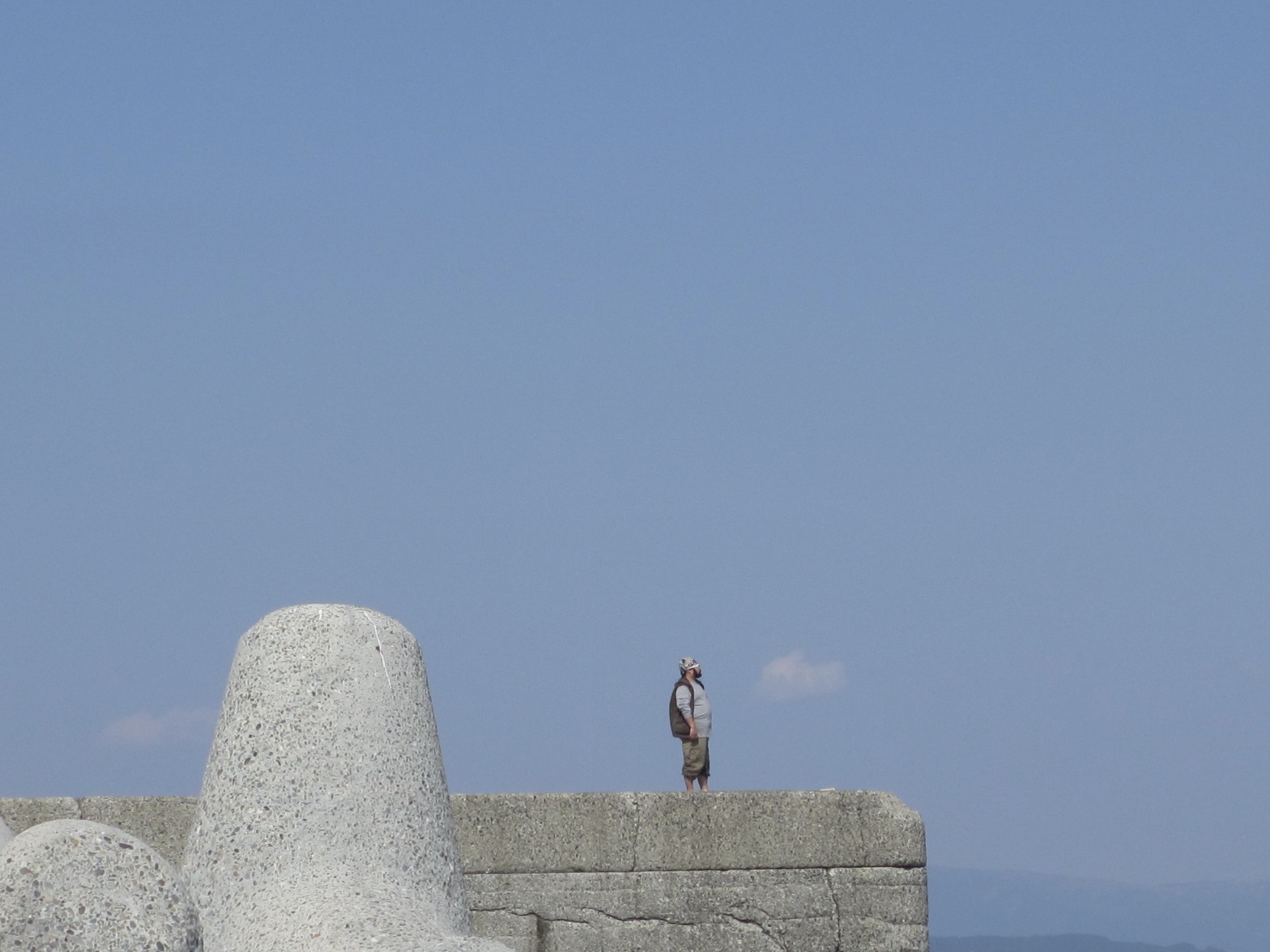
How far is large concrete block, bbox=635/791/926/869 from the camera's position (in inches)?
328

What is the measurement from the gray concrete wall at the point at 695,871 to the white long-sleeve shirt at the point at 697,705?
1658 mm

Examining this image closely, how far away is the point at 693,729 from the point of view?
10.0 metres

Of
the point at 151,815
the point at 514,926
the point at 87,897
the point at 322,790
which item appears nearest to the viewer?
the point at 87,897

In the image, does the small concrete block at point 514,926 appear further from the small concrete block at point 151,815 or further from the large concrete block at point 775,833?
the small concrete block at point 151,815

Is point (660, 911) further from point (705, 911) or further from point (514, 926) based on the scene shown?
point (514, 926)

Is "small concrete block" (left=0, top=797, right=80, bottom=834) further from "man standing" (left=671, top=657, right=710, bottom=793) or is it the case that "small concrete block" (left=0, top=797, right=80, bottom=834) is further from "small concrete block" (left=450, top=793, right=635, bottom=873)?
"man standing" (left=671, top=657, right=710, bottom=793)

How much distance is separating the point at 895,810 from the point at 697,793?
982 mm

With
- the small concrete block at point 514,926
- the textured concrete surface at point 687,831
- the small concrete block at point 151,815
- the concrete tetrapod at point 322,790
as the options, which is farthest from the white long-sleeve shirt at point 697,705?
the concrete tetrapod at point 322,790

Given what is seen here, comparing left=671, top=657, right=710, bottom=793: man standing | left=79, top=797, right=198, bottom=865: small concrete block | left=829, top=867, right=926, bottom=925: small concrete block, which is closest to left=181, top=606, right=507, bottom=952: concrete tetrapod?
left=79, top=797, right=198, bottom=865: small concrete block

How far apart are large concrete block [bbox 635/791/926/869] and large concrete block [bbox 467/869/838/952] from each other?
8cm

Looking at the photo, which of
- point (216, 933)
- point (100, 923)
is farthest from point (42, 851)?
point (216, 933)

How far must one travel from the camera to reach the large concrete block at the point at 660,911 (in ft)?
26.9

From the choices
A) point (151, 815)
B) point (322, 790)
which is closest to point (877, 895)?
point (151, 815)

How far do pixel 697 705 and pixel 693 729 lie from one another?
160 mm
